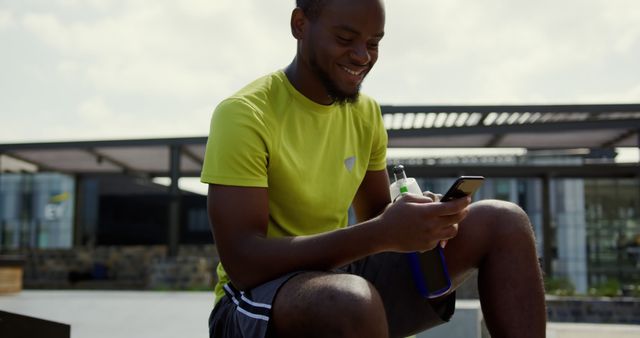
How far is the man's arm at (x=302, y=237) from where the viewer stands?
4.71 feet

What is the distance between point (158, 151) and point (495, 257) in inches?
538

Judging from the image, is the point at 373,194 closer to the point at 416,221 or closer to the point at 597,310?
the point at 416,221

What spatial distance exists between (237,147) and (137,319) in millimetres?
4430

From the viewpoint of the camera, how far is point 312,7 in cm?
177

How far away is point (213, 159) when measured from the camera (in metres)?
1.58

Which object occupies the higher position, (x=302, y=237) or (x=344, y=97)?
(x=344, y=97)

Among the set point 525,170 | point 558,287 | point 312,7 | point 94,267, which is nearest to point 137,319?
point 312,7

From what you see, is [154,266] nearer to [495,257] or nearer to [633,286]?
[633,286]

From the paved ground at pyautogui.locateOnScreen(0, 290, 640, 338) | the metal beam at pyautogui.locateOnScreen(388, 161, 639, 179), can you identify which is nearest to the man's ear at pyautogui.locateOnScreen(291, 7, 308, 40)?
the paved ground at pyautogui.locateOnScreen(0, 290, 640, 338)

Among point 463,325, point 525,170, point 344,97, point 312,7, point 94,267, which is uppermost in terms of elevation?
point 525,170

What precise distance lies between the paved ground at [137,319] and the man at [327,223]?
2558 mm

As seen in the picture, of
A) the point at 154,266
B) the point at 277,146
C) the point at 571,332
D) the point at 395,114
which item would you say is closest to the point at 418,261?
the point at 277,146

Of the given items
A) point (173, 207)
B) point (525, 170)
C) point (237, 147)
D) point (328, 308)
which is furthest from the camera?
point (173, 207)

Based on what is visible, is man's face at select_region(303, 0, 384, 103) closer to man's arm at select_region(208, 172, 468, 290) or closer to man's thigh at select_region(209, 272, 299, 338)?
man's arm at select_region(208, 172, 468, 290)
